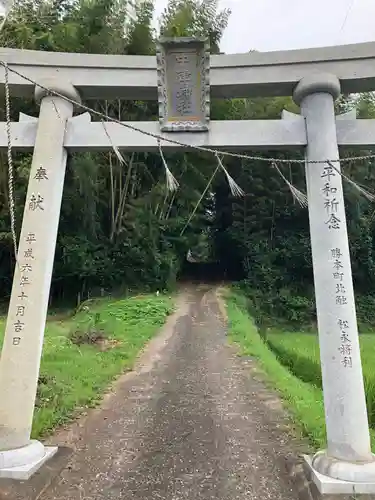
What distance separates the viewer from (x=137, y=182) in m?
16.4

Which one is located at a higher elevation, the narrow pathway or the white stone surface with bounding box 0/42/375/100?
the white stone surface with bounding box 0/42/375/100

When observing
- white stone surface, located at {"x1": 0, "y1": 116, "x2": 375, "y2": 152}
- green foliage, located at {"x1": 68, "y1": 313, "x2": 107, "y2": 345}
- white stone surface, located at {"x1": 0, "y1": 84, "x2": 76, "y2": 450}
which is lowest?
→ green foliage, located at {"x1": 68, "y1": 313, "x2": 107, "y2": 345}

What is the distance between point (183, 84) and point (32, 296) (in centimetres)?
223

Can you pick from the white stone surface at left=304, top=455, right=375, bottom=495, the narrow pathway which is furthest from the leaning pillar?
the white stone surface at left=304, top=455, right=375, bottom=495

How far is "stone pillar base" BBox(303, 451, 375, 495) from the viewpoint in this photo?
2873mm

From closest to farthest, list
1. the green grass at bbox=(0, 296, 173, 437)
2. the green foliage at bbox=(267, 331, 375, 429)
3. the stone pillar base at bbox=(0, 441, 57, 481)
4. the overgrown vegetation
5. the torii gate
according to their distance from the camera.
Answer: the stone pillar base at bbox=(0, 441, 57, 481), the torii gate, the green grass at bbox=(0, 296, 173, 437), the green foliage at bbox=(267, 331, 375, 429), the overgrown vegetation

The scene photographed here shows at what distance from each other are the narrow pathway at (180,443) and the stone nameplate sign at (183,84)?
9.16 feet

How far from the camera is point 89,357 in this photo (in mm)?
7207

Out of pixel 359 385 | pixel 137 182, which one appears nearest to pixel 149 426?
pixel 359 385

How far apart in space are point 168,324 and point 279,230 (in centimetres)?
1075

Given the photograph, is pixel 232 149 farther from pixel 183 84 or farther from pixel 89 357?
pixel 89 357

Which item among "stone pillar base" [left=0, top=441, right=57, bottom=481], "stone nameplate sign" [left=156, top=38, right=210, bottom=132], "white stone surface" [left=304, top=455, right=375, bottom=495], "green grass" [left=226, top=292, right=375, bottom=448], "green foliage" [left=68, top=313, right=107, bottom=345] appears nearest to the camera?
"white stone surface" [left=304, top=455, right=375, bottom=495]

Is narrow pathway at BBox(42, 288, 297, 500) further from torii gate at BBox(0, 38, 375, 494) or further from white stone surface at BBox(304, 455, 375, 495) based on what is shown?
torii gate at BBox(0, 38, 375, 494)

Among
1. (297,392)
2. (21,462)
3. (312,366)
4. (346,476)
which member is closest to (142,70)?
(21,462)
